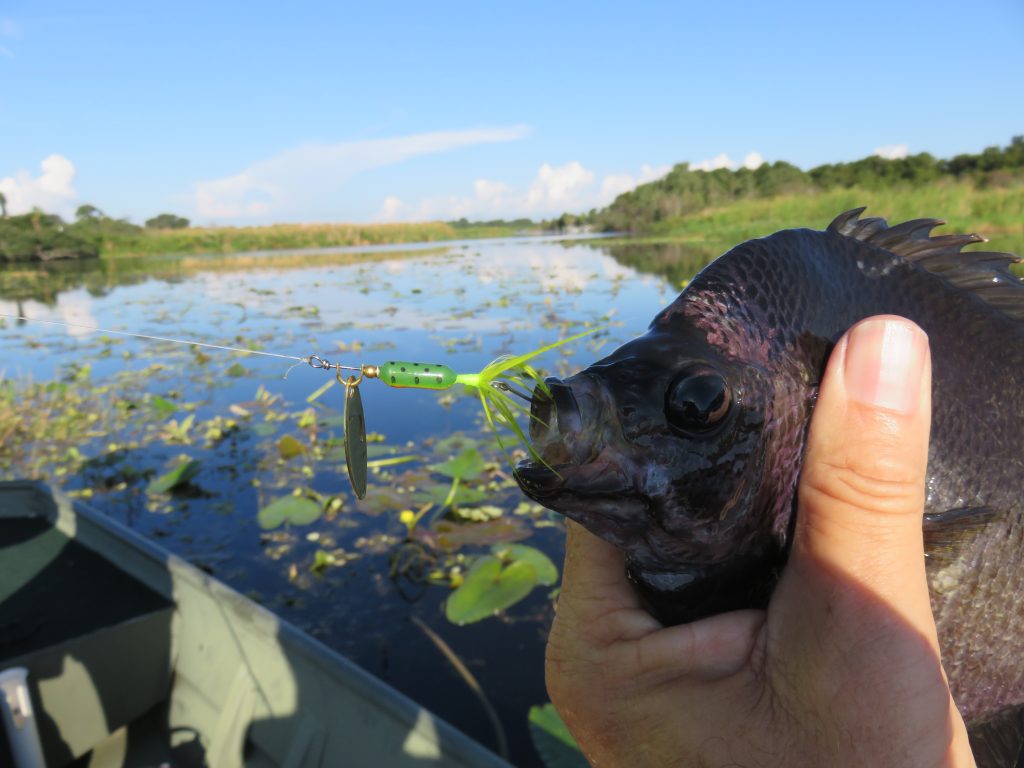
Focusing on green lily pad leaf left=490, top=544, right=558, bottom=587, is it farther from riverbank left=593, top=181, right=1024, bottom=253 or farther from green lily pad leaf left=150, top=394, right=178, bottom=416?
riverbank left=593, top=181, right=1024, bottom=253

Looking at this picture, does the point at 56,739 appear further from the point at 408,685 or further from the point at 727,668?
the point at 727,668

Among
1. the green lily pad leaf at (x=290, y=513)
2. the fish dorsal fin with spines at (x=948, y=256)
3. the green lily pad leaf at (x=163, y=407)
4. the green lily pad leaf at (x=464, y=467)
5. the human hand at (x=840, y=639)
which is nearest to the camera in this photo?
the human hand at (x=840, y=639)

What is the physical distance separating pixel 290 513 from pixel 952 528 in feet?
21.4

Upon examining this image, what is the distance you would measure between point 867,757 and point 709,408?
2.30 ft

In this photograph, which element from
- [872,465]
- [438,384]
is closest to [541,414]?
[438,384]

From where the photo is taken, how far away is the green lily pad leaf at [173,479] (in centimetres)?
764

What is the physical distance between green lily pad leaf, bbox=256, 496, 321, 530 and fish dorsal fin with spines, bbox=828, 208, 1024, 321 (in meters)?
6.30

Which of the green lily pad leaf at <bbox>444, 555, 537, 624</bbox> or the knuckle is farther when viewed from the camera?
the green lily pad leaf at <bbox>444, 555, 537, 624</bbox>

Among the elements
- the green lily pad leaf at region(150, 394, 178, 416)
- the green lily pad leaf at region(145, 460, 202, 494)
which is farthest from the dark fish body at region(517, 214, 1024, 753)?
the green lily pad leaf at region(150, 394, 178, 416)

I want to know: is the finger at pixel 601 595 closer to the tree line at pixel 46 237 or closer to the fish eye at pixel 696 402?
the fish eye at pixel 696 402

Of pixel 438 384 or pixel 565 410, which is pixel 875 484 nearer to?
pixel 565 410

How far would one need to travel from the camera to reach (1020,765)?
1.82 m

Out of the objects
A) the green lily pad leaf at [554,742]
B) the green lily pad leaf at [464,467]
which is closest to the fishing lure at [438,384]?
the green lily pad leaf at [554,742]

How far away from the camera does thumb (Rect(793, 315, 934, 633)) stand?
1.21m
